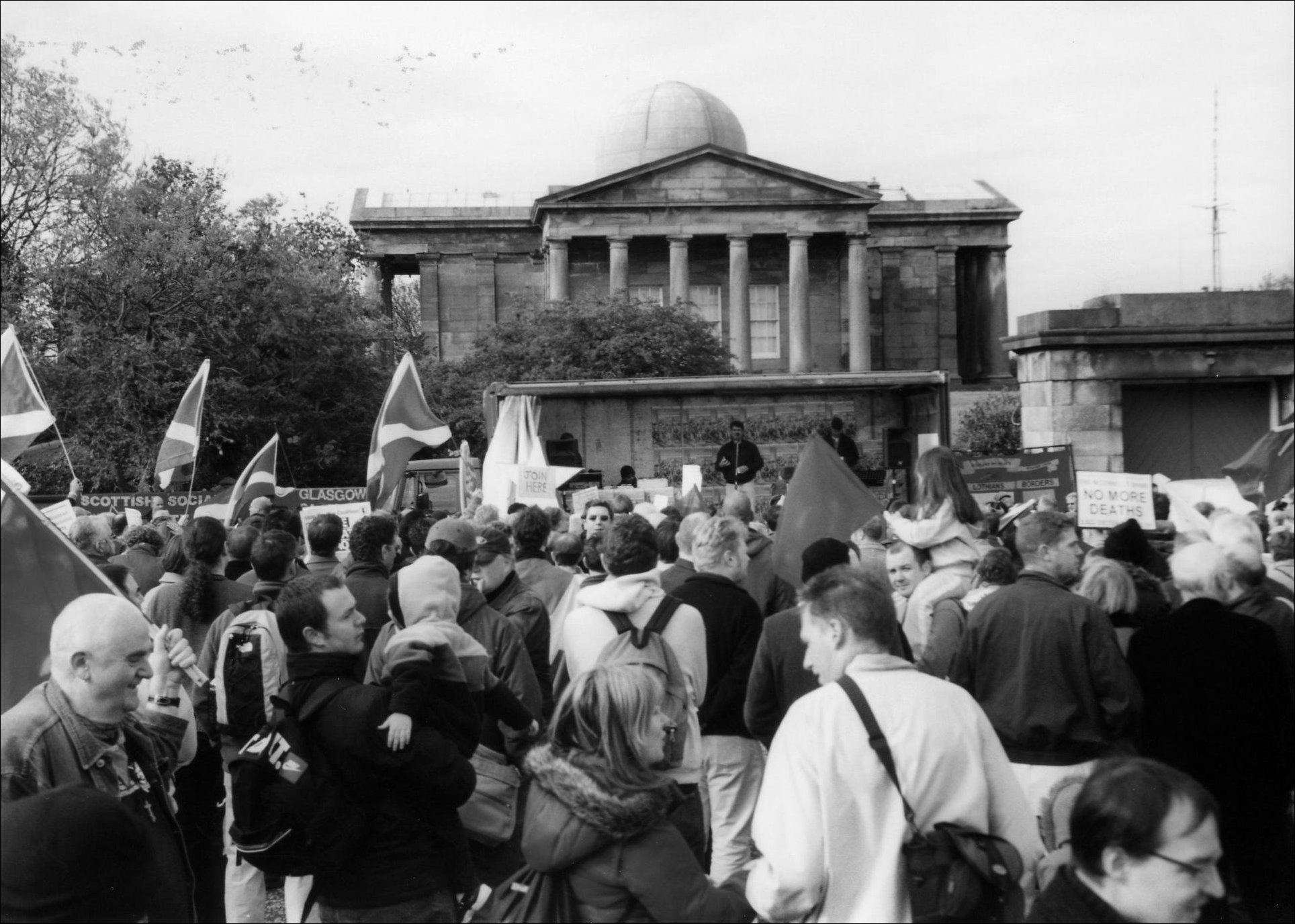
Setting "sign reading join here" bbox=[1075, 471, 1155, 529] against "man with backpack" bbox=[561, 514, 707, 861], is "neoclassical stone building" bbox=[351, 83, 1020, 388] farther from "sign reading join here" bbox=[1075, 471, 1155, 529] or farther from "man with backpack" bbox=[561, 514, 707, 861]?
"man with backpack" bbox=[561, 514, 707, 861]

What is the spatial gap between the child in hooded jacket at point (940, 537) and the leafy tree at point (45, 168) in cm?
2923

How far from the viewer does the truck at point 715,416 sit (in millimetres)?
23609

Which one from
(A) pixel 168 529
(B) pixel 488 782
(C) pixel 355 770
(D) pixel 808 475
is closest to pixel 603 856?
(C) pixel 355 770

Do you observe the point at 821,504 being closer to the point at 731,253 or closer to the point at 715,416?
the point at 715,416

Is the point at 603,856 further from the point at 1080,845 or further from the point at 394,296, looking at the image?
the point at 394,296

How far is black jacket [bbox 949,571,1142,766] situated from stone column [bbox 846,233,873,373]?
4700cm

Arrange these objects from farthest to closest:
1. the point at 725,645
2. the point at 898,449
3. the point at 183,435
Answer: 1. the point at 898,449
2. the point at 183,435
3. the point at 725,645

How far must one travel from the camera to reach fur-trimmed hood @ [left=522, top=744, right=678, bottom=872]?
361 cm

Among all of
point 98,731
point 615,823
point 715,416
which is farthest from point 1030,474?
point 98,731

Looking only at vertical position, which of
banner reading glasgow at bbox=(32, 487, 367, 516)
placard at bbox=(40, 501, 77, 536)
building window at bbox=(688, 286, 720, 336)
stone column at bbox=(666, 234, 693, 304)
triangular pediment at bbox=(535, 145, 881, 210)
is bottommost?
banner reading glasgow at bbox=(32, 487, 367, 516)

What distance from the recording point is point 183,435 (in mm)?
14383

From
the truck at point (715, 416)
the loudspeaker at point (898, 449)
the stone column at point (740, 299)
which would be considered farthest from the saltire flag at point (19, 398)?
the stone column at point (740, 299)

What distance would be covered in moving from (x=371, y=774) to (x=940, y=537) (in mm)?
3379

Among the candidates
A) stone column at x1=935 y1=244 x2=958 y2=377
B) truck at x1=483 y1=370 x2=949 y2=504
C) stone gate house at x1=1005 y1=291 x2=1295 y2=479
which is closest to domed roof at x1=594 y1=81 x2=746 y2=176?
stone column at x1=935 y1=244 x2=958 y2=377
